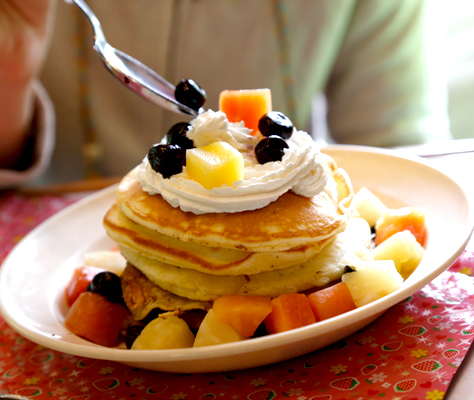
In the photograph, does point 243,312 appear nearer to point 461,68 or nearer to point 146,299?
point 146,299

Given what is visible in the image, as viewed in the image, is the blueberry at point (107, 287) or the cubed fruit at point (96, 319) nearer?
the cubed fruit at point (96, 319)

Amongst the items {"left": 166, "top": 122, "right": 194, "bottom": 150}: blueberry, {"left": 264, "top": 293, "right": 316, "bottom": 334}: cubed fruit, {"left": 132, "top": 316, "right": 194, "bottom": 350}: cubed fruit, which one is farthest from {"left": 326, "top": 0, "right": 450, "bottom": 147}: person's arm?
{"left": 132, "top": 316, "right": 194, "bottom": 350}: cubed fruit

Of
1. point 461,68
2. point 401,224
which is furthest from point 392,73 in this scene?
point 401,224

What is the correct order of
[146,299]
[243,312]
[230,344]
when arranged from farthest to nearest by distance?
1. [146,299]
2. [243,312]
3. [230,344]

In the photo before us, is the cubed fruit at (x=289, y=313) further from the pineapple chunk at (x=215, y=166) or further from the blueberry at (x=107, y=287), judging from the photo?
the blueberry at (x=107, y=287)

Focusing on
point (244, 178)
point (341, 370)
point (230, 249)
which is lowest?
point (341, 370)

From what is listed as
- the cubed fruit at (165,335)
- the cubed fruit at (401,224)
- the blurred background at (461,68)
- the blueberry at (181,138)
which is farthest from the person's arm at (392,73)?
the cubed fruit at (165,335)
